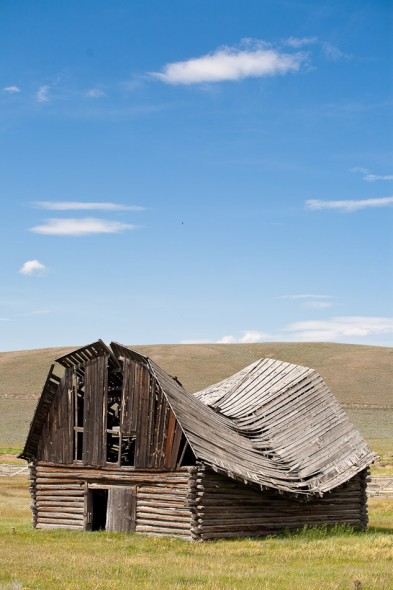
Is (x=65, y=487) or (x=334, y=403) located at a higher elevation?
(x=334, y=403)

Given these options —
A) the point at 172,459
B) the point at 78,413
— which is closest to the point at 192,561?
the point at 172,459

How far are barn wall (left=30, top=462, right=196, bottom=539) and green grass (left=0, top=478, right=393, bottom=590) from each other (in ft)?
2.53

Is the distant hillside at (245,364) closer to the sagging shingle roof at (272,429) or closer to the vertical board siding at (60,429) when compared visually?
Result: the sagging shingle roof at (272,429)

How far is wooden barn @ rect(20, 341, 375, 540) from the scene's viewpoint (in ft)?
86.2

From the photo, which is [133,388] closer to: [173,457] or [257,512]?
[173,457]

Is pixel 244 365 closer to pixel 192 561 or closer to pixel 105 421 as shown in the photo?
pixel 105 421

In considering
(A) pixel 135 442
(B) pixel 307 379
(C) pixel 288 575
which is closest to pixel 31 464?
(A) pixel 135 442

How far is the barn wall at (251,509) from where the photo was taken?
25792 millimetres

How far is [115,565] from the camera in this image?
19.3m

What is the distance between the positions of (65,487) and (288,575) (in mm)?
12167

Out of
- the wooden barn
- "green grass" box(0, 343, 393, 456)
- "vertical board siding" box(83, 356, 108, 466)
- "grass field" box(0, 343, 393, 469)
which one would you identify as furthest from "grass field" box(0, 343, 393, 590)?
"green grass" box(0, 343, 393, 456)

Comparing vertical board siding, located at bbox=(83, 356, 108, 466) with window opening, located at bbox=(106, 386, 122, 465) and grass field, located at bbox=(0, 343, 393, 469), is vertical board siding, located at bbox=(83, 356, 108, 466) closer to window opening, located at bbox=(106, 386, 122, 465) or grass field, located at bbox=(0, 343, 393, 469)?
window opening, located at bbox=(106, 386, 122, 465)

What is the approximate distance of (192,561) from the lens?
2073 cm

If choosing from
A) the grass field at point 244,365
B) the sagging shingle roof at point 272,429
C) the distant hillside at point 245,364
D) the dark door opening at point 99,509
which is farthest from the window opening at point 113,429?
the distant hillside at point 245,364
